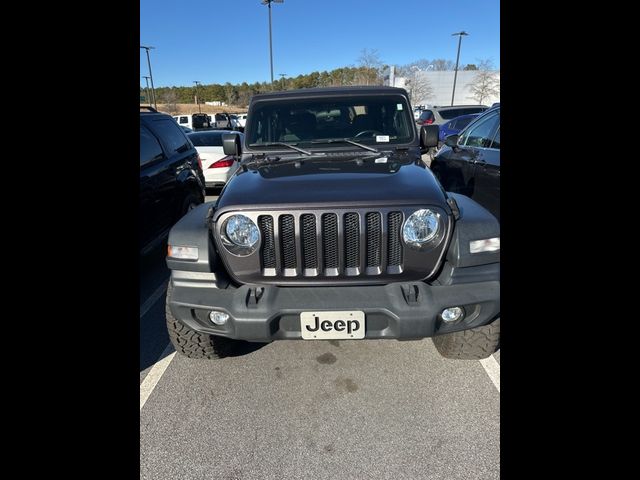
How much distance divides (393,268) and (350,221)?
1.23 ft

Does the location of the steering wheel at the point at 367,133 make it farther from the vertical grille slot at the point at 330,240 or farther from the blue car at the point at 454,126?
the blue car at the point at 454,126

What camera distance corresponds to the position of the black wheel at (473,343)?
94.0 inches

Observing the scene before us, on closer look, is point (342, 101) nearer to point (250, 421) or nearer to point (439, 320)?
point (439, 320)

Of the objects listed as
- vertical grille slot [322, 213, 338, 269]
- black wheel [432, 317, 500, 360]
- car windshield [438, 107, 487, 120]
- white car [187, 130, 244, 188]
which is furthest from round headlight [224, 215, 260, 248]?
car windshield [438, 107, 487, 120]

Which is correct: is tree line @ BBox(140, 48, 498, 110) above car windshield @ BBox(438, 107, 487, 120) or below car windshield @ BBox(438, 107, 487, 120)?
above

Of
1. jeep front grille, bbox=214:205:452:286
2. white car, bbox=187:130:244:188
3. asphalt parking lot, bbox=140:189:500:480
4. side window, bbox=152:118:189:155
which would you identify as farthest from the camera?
white car, bbox=187:130:244:188

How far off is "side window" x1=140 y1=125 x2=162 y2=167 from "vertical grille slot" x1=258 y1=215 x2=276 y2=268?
248 centimetres

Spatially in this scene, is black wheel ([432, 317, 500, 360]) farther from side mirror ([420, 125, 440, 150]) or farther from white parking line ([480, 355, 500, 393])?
side mirror ([420, 125, 440, 150])

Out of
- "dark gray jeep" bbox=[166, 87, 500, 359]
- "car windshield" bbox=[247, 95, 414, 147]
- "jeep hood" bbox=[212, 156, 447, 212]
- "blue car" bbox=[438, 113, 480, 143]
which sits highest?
"blue car" bbox=[438, 113, 480, 143]

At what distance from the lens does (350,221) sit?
2.10 metres

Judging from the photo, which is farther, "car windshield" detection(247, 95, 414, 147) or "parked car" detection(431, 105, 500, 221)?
"parked car" detection(431, 105, 500, 221)

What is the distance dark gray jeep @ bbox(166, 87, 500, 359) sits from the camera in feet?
6.57

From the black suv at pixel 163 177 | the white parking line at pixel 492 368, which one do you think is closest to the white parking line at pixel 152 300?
the black suv at pixel 163 177
